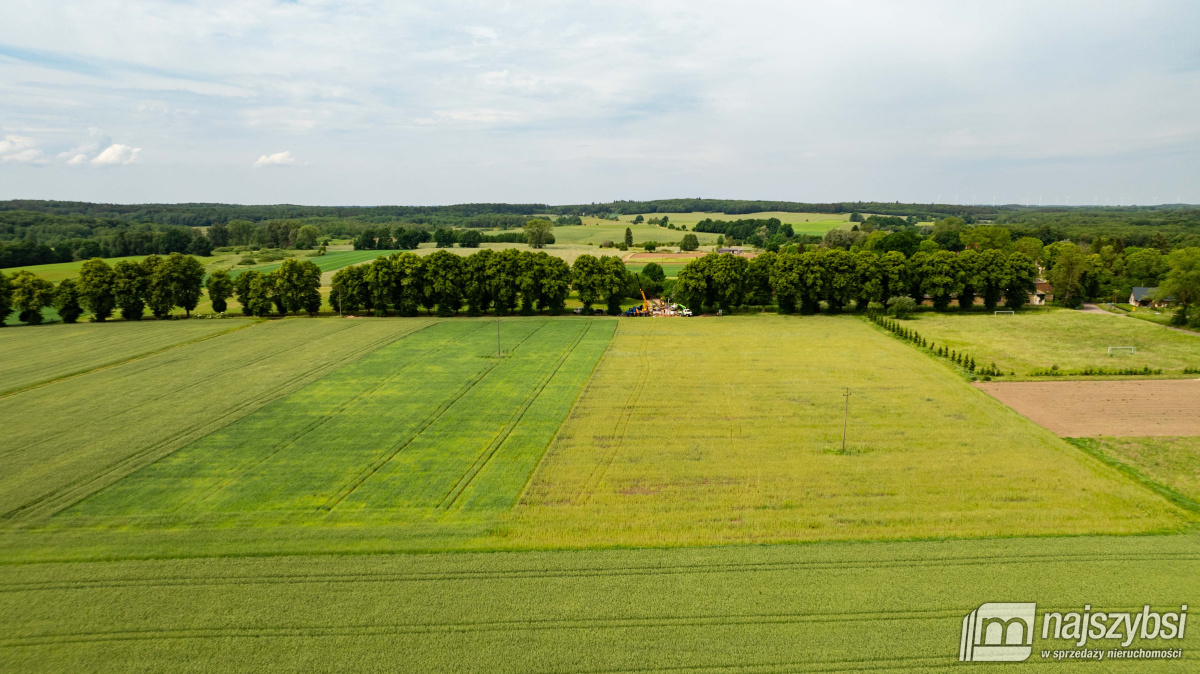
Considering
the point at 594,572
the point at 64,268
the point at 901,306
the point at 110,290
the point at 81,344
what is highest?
the point at 64,268

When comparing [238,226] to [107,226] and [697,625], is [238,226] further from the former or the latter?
[697,625]

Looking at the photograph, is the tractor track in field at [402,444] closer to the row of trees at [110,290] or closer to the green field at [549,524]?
the green field at [549,524]

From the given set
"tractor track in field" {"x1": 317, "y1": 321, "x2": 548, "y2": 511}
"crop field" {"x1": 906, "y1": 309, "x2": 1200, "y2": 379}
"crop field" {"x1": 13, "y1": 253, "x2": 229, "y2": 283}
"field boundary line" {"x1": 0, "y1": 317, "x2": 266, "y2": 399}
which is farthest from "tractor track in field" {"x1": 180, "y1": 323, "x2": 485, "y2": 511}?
"crop field" {"x1": 13, "y1": 253, "x2": 229, "y2": 283}

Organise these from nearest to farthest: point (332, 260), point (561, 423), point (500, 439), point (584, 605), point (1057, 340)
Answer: point (584, 605)
point (500, 439)
point (561, 423)
point (1057, 340)
point (332, 260)

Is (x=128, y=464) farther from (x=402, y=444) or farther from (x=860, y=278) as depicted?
(x=860, y=278)

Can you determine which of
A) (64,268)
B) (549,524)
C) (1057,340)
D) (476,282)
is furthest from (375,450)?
(64,268)

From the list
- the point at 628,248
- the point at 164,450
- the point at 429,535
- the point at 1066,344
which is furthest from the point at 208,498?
the point at 628,248
